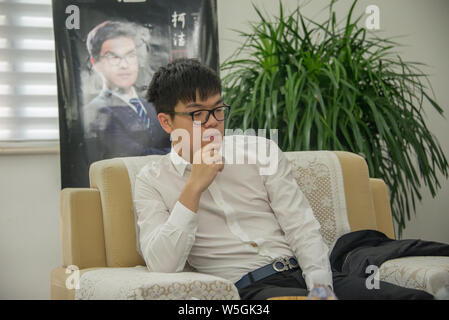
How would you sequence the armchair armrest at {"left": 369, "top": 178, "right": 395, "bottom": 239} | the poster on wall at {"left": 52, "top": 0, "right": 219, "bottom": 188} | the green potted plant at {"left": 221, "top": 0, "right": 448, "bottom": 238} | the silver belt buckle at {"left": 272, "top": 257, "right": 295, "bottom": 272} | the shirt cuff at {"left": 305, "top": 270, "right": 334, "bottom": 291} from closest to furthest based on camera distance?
1. the shirt cuff at {"left": 305, "top": 270, "right": 334, "bottom": 291}
2. the silver belt buckle at {"left": 272, "top": 257, "right": 295, "bottom": 272}
3. the armchair armrest at {"left": 369, "top": 178, "right": 395, "bottom": 239}
4. the green potted plant at {"left": 221, "top": 0, "right": 448, "bottom": 238}
5. the poster on wall at {"left": 52, "top": 0, "right": 219, "bottom": 188}

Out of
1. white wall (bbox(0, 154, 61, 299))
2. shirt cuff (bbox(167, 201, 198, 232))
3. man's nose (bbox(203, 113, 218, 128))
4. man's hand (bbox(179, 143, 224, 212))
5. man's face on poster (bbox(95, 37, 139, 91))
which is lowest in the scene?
white wall (bbox(0, 154, 61, 299))

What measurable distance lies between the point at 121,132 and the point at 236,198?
1.23 metres

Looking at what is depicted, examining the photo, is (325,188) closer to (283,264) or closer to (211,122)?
(283,264)

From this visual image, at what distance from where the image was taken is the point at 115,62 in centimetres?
256

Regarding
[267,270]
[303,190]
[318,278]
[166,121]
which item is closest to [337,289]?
[318,278]

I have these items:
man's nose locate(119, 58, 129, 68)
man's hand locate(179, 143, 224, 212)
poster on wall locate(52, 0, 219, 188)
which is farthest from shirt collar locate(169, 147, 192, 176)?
man's nose locate(119, 58, 129, 68)

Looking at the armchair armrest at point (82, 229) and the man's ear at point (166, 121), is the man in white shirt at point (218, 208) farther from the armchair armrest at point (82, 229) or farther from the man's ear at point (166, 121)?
the armchair armrest at point (82, 229)

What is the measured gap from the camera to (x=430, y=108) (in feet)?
9.57

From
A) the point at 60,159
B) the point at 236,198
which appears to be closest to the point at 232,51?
the point at 60,159

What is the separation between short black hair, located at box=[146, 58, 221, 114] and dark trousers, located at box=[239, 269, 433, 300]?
552 millimetres

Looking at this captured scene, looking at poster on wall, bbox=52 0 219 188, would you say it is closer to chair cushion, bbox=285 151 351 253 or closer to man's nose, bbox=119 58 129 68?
man's nose, bbox=119 58 129 68

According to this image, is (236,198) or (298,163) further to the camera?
(298,163)

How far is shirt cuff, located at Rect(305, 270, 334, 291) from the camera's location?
1273 mm
